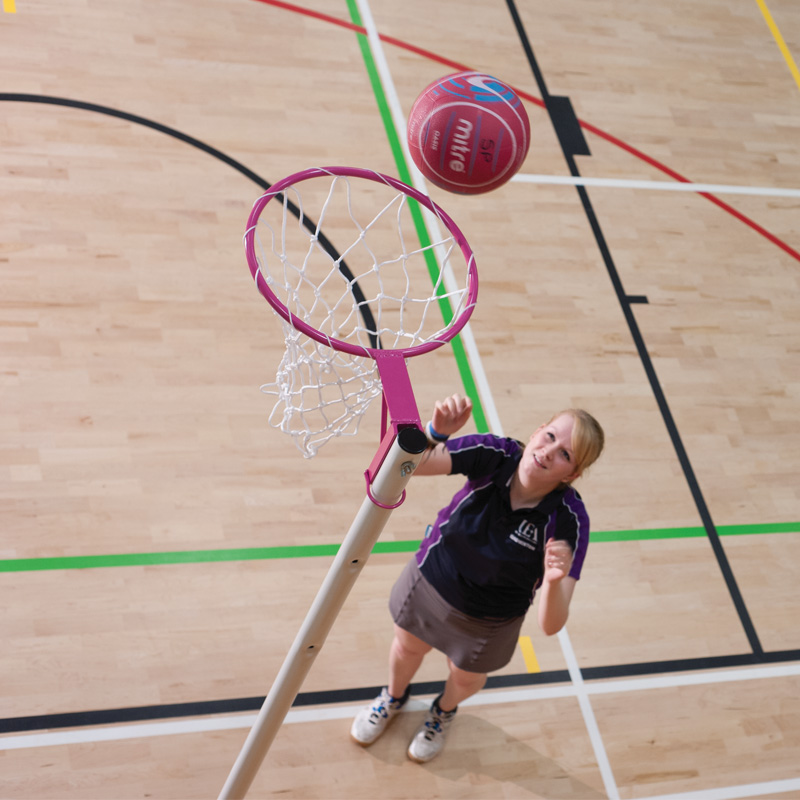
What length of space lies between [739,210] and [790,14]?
2815 millimetres

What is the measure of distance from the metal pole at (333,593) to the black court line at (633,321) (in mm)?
2660

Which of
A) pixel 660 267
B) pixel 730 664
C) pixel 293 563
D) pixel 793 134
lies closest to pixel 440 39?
pixel 660 267

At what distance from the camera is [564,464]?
3.19m

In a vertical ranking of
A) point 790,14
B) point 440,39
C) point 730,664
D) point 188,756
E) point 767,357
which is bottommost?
point 188,756

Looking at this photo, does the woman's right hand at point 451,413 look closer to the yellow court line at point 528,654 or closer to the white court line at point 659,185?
the yellow court line at point 528,654

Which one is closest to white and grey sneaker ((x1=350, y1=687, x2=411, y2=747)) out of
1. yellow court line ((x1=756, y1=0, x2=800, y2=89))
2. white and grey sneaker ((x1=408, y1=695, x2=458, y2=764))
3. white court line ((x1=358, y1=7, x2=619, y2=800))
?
white and grey sneaker ((x1=408, y1=695, x2=458, y2=764))

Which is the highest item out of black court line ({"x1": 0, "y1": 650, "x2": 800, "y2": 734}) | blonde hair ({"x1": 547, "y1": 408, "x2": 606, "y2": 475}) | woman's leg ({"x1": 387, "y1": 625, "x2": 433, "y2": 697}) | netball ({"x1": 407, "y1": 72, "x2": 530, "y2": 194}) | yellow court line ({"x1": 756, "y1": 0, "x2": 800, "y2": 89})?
netball ({"x1": 407, "y1": 72, "x2": 530, "y2": 194})

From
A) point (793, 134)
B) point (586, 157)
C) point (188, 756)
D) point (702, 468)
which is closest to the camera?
point (188, 756)

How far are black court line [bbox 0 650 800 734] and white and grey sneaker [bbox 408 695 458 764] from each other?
223 millimetres

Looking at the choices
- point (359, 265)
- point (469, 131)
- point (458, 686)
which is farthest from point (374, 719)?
point (359, 265)

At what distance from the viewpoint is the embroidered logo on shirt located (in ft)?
10.9

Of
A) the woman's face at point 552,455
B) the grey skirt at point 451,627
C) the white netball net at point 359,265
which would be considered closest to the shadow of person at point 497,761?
the grey skirt at point 451,627

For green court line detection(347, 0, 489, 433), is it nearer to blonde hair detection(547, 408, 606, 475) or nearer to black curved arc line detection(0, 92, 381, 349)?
black curved arc line detection(0, 92, 381, 349)

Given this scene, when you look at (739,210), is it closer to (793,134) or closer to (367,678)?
(793,134)
